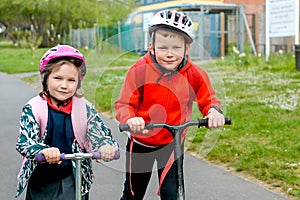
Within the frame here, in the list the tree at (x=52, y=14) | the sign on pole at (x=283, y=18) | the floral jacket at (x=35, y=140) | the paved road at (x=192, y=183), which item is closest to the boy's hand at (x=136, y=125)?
the floral jacket at (x=35, y=140)

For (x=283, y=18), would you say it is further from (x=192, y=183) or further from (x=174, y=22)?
(x=174, y=22)

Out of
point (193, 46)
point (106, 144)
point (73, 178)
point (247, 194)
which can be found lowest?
point (247, 194)

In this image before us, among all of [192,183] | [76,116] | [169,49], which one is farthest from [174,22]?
[192,183]

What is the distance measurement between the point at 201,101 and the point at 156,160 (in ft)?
1.61

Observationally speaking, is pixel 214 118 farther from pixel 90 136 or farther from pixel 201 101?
pixel 90 136

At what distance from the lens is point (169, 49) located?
327cm

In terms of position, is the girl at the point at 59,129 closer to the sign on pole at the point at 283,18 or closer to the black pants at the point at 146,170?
the black pants at the point at 146,170

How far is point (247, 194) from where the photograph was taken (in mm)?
5289

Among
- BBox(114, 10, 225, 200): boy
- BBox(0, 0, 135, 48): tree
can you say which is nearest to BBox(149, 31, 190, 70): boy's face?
BBox(114, 10, 225, 200): boy

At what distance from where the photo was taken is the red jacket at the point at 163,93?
3.35 meters

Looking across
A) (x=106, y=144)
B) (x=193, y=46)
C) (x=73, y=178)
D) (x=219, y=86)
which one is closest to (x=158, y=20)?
(x=193, y=46)

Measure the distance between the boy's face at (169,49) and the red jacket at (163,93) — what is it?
0.23ft

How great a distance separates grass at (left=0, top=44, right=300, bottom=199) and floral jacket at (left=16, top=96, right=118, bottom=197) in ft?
0.51

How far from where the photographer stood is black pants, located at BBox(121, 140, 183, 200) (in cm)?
354
